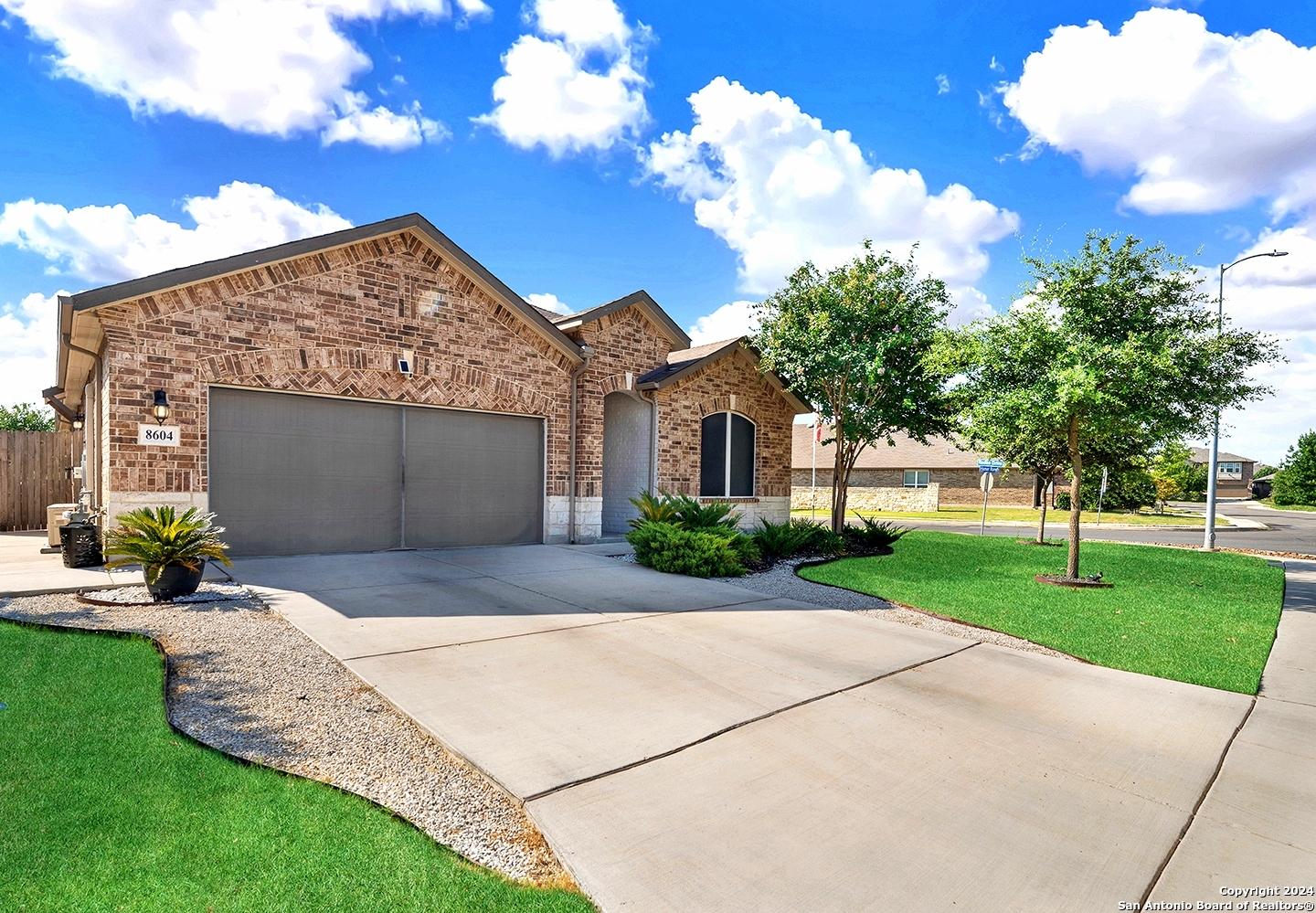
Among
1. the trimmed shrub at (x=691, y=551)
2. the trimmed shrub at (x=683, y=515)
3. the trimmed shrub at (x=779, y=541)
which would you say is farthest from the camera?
the trimmed shrub at (x=779, y=541)

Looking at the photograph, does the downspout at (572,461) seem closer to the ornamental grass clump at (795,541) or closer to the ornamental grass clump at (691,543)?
the ornamental grass clump at (691,543)

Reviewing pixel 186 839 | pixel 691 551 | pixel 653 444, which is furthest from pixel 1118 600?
pixel 186 839

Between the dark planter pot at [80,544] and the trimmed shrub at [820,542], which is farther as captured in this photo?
the trimmed shrub at [820,542]

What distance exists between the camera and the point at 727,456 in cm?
1714

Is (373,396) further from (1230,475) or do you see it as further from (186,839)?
(1230,475)

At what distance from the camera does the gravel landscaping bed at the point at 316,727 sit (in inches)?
134

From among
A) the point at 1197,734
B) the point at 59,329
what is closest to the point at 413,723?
the point at 1197,734

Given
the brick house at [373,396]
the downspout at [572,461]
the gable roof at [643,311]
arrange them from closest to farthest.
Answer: the brick house at [373,396], the downspout at [572,461], the gable roof at [643,311]

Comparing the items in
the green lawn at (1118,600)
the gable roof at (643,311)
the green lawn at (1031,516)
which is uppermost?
the gable roof at (643,311)

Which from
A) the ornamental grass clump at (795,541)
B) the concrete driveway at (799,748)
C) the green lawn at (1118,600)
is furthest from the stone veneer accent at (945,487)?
the concrete driveway at (799,748)

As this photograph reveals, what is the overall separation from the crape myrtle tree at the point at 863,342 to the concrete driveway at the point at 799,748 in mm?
8878

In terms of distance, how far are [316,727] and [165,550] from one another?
4553 mm

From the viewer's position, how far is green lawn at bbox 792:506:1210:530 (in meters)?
32.7

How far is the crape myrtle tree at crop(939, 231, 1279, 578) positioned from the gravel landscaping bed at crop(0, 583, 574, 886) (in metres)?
9.66
